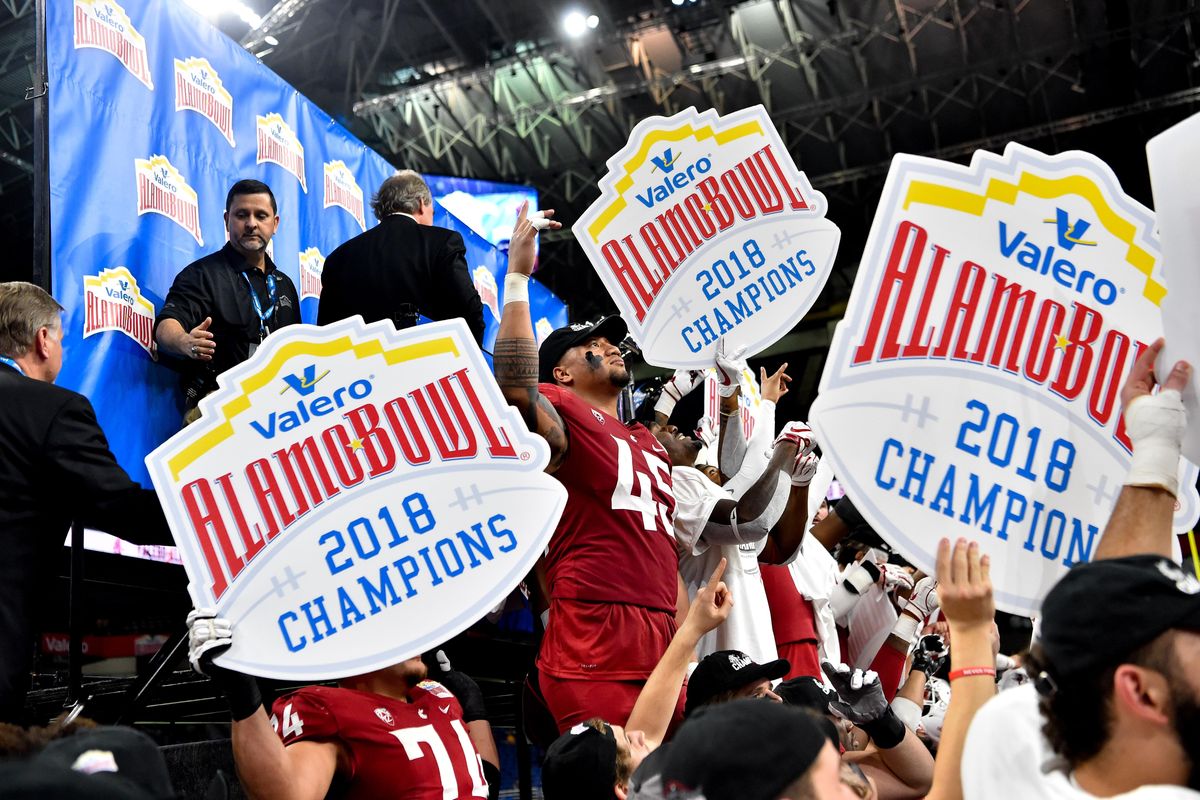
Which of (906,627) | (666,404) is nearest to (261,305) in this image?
(666,404)

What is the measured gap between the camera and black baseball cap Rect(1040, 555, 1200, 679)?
1.38m

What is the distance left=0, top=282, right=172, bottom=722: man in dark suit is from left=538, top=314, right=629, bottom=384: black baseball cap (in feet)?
4.45

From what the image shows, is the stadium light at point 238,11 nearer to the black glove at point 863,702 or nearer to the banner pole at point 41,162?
the banner pole at point 41,162

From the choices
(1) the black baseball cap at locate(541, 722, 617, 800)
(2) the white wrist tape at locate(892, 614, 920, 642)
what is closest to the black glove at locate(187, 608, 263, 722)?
(1) the black baseball cap at locate(541, 722, 617, 800)

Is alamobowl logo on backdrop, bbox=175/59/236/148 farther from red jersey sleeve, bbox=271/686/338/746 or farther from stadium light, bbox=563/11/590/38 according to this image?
stadium light, bbox=563/11/590/38

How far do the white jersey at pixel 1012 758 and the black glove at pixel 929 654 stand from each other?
9.51ft

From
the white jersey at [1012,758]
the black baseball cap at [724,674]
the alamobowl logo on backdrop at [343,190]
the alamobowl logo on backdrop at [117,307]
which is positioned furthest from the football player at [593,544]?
the alamobowl logo on backdrop at [343,190]

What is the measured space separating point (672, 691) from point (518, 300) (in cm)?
106

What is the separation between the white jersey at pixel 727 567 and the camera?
3.68 meters

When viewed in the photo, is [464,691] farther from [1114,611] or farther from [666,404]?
[1114,611]

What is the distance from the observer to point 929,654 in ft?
15.0

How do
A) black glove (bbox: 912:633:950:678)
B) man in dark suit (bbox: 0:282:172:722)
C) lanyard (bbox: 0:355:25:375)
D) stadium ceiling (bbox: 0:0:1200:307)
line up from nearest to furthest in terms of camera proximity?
man in dark suit (bbox: 0:282:172:722) < lanyard (bbox: 0:355:25:375) < black glove (bbox: 912:633:950:678) < stadium ceiling (bbox: 0:0:1200:307)

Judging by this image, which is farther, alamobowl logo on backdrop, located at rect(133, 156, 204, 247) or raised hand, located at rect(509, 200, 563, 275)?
alamobowl logo on backdrop, located at rect(133, 156, 204, 247)

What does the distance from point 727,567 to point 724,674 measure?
2.51 ft
